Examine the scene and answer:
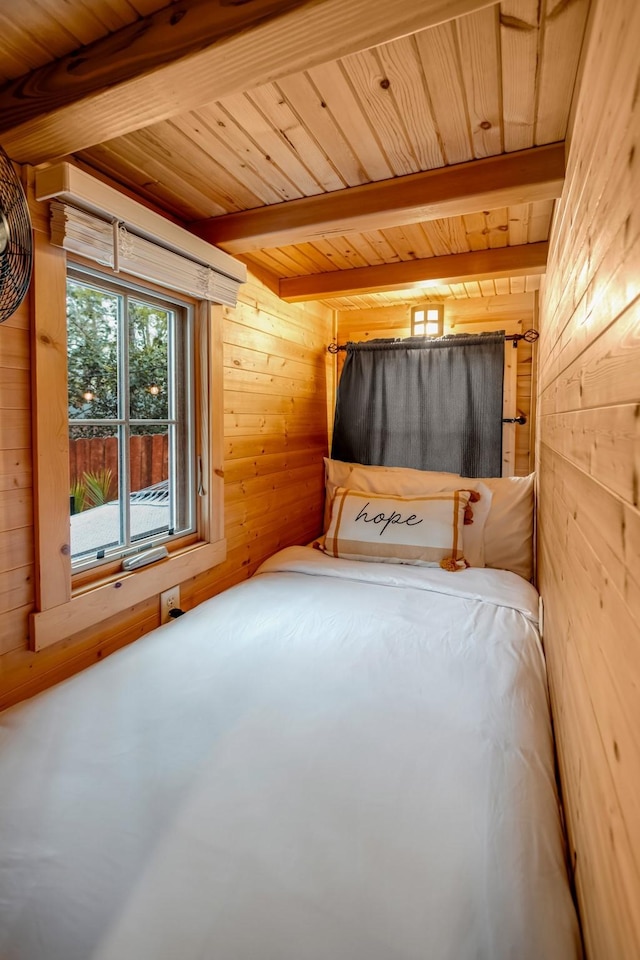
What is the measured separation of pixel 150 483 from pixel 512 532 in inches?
66.0

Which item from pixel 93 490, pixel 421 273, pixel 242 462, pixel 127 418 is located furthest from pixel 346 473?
pixel 93 490

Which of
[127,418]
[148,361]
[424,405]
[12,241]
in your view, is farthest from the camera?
[424,405]

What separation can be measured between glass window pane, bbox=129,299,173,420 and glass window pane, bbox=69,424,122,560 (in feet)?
0.58

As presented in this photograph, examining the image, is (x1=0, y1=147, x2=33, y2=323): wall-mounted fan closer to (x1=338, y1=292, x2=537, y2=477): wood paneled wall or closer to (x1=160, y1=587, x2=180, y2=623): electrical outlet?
(x1=160, y1=587, x2=180, y2=623): electrical outlet

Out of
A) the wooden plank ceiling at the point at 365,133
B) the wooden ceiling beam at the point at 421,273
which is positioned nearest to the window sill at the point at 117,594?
the wooden plank ceiling at the point at 365,133

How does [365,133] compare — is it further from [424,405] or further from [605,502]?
[424,405]

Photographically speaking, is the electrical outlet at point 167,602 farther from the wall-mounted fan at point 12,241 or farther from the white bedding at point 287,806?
the wall-mounted fan at point 12,241

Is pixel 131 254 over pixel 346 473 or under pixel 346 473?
over

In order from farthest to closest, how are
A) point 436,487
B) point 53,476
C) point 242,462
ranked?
point 436,487 < point 242,462 < point 53,476

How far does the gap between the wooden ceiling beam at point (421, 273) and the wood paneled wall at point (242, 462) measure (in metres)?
0.19

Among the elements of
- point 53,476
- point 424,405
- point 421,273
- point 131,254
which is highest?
point 421,273

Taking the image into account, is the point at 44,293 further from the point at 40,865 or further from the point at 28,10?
the point at 40,865

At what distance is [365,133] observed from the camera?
131 centimetres

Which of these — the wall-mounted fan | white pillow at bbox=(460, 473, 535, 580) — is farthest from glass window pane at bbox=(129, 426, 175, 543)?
white pillow at bbox=(460, 473, 535, 580)
